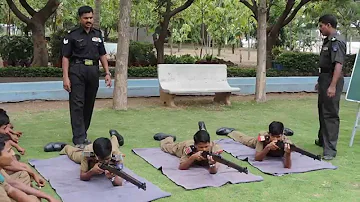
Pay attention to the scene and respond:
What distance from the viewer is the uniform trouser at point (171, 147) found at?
5263 millimetres

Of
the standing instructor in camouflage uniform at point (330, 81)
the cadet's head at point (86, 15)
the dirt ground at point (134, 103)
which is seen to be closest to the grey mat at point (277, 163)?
the standing instructor in camouflage uniform at point (330, 81)

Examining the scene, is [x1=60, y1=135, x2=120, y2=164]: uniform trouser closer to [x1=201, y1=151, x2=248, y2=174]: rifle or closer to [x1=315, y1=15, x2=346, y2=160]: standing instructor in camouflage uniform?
[x1=201, y1=151, x2=248, y2=174]: rifle

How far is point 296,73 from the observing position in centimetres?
1400

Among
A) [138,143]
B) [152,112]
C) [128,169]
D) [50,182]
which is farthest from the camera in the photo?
[152,112]

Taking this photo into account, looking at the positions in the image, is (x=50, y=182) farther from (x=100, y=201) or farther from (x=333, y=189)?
(x=333, y=189)

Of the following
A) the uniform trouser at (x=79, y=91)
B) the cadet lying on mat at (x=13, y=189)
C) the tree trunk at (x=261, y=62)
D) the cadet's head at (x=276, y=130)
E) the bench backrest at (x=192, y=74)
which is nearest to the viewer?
the cadet lying on mat at (x=13, y=189)

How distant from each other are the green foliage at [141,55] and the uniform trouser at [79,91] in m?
8.45

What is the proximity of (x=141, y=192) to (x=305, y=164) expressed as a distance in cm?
206

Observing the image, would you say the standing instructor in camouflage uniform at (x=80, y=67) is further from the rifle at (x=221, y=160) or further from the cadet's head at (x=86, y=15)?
the rifle at (x=221, y=160)

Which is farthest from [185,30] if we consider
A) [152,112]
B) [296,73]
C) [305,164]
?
[305,164]

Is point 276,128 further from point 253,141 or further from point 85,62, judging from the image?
point 85,62

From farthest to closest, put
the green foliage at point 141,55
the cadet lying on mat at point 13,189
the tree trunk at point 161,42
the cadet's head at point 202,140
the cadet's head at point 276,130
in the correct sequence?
the green foliage at point 141,55 < the tree trunk at point 161,42 < the cadet's head at point 276,130 < the cadet's head at point 202,140 < the cadet lying on mat at point 13,189

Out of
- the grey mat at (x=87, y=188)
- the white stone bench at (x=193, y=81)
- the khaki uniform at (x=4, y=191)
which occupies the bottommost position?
the grey mat at (x=87, y=188)

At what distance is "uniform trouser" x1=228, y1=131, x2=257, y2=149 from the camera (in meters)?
5.89
